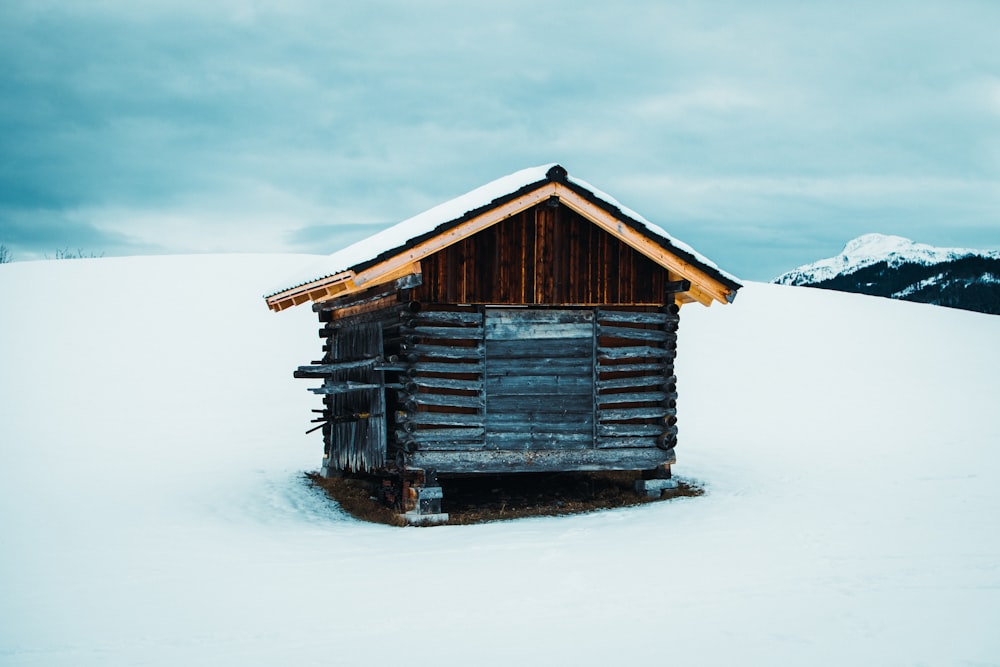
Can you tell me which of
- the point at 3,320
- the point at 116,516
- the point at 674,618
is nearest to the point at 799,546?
the point at 674,618

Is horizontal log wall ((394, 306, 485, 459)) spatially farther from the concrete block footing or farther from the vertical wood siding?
the concrete block footing

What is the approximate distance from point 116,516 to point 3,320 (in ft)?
90.1

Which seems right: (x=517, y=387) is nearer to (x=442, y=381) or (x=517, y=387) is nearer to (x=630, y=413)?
(x=442, y=381)

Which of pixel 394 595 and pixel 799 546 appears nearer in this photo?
pixel 394 595

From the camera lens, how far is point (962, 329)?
148ft

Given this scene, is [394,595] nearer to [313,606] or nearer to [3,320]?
[313,606]

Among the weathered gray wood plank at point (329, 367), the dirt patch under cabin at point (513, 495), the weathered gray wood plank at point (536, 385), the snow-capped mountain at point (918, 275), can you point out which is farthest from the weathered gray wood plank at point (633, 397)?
the snow-capped mountain at point (918, 275)

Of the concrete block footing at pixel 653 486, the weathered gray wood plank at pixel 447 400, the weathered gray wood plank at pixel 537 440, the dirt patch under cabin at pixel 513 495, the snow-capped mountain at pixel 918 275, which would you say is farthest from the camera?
the snow-capped mountain at pixel 918 275

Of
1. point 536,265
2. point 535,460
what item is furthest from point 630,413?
point 536,265

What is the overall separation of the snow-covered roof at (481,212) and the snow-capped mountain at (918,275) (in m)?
90.8

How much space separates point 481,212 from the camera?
1354cm

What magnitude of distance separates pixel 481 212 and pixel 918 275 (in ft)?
453

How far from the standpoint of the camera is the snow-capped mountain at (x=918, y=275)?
111938 millimetres

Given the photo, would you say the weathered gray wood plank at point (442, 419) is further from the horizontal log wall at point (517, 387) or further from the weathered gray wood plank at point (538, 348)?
the weathered gray wood plank at point (538, 348)
